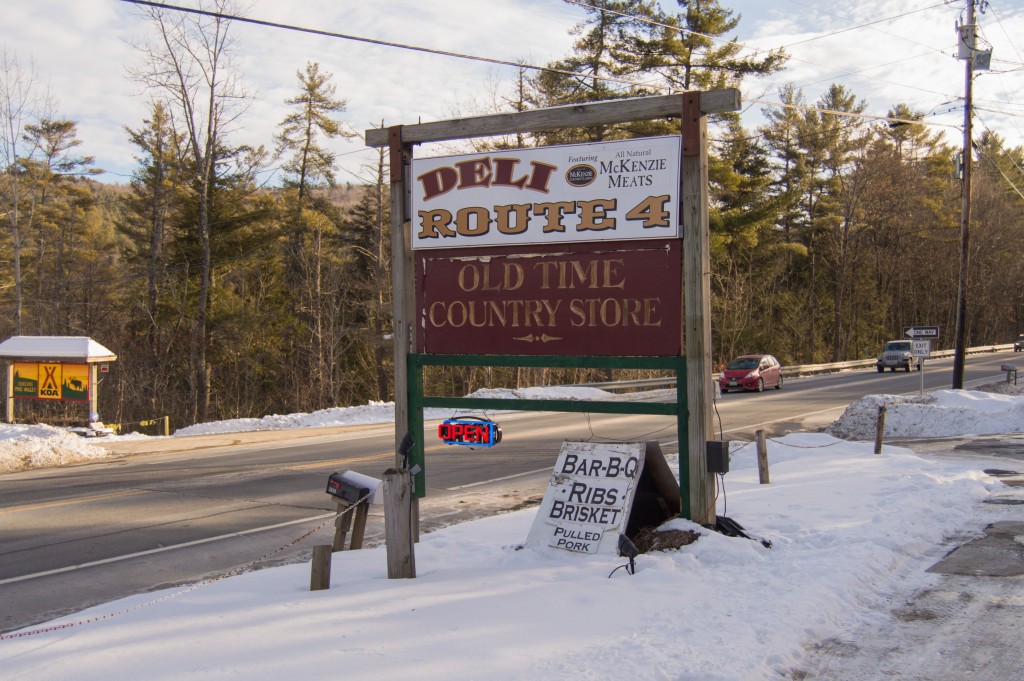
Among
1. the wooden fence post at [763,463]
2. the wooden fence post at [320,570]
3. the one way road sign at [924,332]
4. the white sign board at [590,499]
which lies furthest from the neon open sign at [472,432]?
the one way road sign at [924,332]

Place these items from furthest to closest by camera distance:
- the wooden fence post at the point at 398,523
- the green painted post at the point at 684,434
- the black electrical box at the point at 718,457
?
1. the green painted post at the point at 684,434
2. the black electrical box at the point at 718,457
3. the wooden fence post at the point at 398,523

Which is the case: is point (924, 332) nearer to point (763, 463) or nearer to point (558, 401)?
point (763, 463)

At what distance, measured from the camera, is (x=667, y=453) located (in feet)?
51.7

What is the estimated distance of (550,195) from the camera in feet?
25.0

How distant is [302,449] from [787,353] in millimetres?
46816

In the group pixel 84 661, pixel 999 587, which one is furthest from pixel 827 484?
pixel 84 661

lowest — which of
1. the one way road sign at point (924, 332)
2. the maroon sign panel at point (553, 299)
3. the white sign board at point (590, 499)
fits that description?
the white sign board at point (590, 499)

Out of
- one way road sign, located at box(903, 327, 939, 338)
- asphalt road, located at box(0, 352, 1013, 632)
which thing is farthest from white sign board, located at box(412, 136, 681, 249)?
one way road sign, located at box(903, 327, 939, 338)

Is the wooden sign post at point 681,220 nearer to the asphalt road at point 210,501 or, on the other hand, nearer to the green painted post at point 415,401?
the green painted post at point 415,401

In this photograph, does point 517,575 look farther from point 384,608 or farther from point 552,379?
point 552,379

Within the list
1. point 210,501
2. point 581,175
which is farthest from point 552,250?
point 210,501

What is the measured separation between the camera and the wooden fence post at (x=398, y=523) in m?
6.29

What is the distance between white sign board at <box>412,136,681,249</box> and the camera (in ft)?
23.9

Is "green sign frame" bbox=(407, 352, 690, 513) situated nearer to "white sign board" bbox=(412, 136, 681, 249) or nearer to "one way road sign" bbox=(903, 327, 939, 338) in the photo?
"white sign board" bbox=(412, 136, 681, 249)
